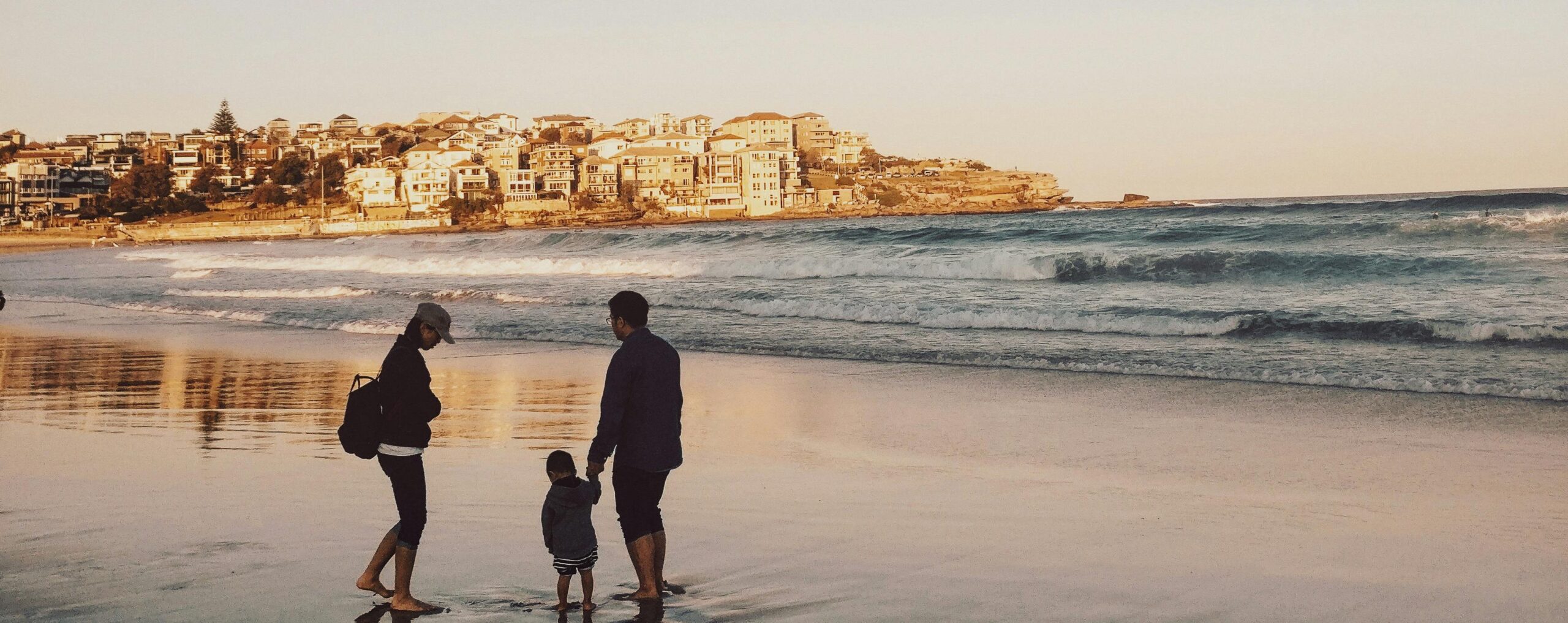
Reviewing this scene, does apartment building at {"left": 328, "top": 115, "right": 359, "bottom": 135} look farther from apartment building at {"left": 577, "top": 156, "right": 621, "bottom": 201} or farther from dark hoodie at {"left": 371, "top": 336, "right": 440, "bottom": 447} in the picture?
dark hoodie at {"left": 371, "top": 336, "right": 440, "bottom": 447}

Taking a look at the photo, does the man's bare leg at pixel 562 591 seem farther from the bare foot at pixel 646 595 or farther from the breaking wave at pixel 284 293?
the breaking wave at pixel 284 293

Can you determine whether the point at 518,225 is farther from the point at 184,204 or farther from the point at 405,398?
the point at 405,398

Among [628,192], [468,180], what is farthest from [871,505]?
[468,180]

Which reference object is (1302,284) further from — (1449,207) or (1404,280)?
(1449,207)

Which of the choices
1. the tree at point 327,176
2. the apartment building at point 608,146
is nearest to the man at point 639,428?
the apartment building at point 608,146

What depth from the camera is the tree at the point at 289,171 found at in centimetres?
14425

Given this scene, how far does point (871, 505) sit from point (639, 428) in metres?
2.27

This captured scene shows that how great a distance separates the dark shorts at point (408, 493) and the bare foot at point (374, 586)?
0.76 ft

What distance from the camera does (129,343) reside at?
57.6ft

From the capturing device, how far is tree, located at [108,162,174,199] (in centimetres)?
13350

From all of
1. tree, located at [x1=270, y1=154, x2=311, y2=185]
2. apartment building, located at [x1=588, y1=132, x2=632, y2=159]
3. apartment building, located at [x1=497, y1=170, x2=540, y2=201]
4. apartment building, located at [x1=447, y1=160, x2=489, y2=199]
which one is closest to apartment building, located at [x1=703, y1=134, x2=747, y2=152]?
apartment building, located at [x1=588, y1=132, x2=632, y2=159]

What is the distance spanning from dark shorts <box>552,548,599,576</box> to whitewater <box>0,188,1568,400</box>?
891 cm

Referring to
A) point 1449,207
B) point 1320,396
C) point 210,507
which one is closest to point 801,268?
point 1320,396

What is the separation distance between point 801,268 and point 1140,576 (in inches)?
971
